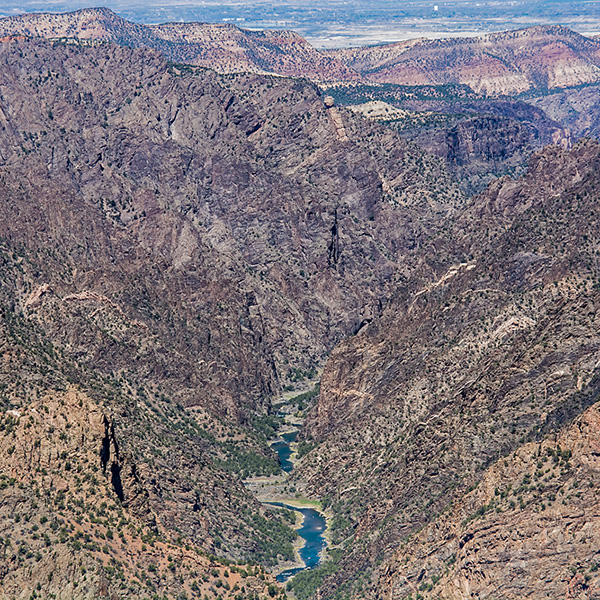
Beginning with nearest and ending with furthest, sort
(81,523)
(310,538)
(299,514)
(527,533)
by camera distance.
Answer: (81,523) < (527,533) < (310,538) < (299,514)

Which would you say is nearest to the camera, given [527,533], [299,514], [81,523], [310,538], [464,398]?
[81,523]

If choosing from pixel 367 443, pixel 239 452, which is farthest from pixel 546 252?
pixel 239 452

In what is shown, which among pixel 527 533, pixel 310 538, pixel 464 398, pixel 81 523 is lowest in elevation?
pixel 310 538

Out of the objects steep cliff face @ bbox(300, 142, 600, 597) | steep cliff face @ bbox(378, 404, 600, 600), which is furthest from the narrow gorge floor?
steep cliff face @ bbox(378, 404, 600, 600)

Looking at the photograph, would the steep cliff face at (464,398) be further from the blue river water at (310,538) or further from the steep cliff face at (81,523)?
the steep cliff face at (81,523)

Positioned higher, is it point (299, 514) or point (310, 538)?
point (310, 538)

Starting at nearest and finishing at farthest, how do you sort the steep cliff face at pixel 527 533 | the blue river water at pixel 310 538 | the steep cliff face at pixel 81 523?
1. the steep cliff face at pixel 81 523
2. the steep cliff face at pixel 527 533
3. the blue river water at pixel 310 538

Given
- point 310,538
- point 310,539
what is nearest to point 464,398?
point 310,539

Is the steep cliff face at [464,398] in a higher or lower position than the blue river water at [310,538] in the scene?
higher

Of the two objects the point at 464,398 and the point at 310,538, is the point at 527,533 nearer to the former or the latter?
the point at 464,398

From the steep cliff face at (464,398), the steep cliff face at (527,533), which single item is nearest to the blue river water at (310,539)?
the steep cliff face at (464,398)

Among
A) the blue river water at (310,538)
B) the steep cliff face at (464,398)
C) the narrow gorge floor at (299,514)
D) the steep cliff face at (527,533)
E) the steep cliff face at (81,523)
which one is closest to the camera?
the steep cliff face at (81,523)

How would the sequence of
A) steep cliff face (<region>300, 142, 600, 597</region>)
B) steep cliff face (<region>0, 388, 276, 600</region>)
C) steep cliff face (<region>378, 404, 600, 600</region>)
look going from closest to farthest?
steep cliff face (<region>0, 388, 276, 600</region>) < steep cliff face (<region>378, 404, 600, 600</region>) < steep cliff face (<region>300, 142, 600, 597</region>)

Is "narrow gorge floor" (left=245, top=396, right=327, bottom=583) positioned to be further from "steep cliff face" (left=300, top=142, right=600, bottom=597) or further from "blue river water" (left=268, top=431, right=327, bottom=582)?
"steep cliff face" (left=300, top=142, right=600, bottom=597)
